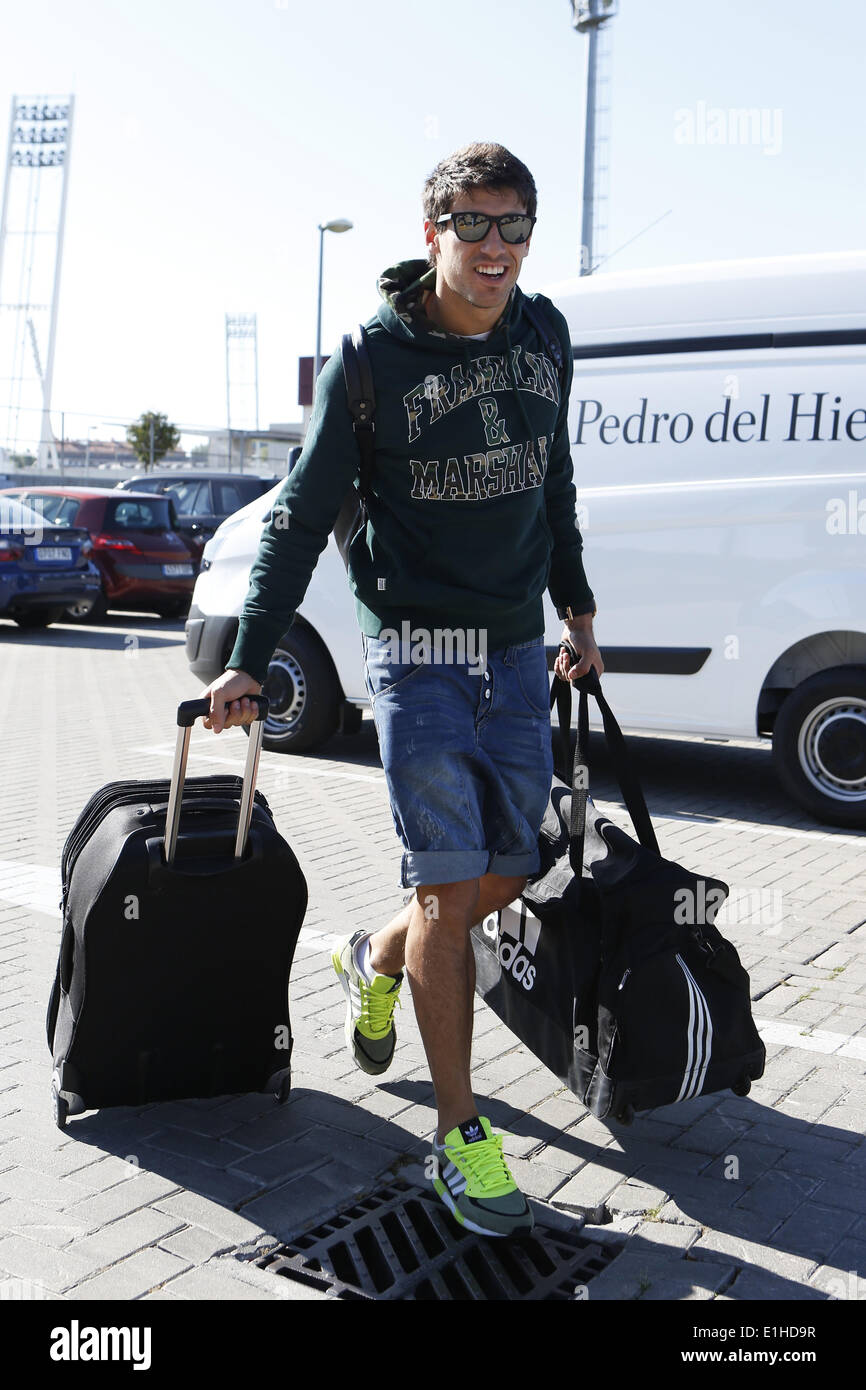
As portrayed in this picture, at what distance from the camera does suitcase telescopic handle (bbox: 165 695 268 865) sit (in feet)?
9.15

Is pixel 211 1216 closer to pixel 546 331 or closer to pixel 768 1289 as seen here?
pixel 768 1289

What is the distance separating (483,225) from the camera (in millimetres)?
2732

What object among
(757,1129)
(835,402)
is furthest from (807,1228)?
(835,402)

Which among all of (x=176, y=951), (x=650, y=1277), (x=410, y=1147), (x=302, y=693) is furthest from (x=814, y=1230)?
(x=302, y=693)

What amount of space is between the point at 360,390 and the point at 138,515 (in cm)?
1380

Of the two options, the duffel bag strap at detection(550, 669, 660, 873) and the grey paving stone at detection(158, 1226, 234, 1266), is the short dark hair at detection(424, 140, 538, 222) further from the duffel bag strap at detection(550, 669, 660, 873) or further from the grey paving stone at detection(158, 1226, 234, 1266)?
the grey paving stone at detection(158, 1226, 234, 1266)

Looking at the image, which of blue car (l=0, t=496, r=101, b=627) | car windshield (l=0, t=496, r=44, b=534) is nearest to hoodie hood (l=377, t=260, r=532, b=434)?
blue car (l=0, t=496, r=101, b=627)

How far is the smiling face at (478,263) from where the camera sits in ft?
8.98

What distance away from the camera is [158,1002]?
9.80 ft

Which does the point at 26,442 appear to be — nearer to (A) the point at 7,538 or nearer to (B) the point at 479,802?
(A) the point at 7,538

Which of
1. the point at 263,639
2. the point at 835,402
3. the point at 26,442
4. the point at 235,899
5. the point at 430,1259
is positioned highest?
the point at 26,442

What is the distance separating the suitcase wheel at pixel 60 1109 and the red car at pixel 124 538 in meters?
13.0

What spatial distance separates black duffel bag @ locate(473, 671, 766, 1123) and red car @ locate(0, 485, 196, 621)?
13274mm

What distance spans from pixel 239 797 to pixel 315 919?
1.59 m
